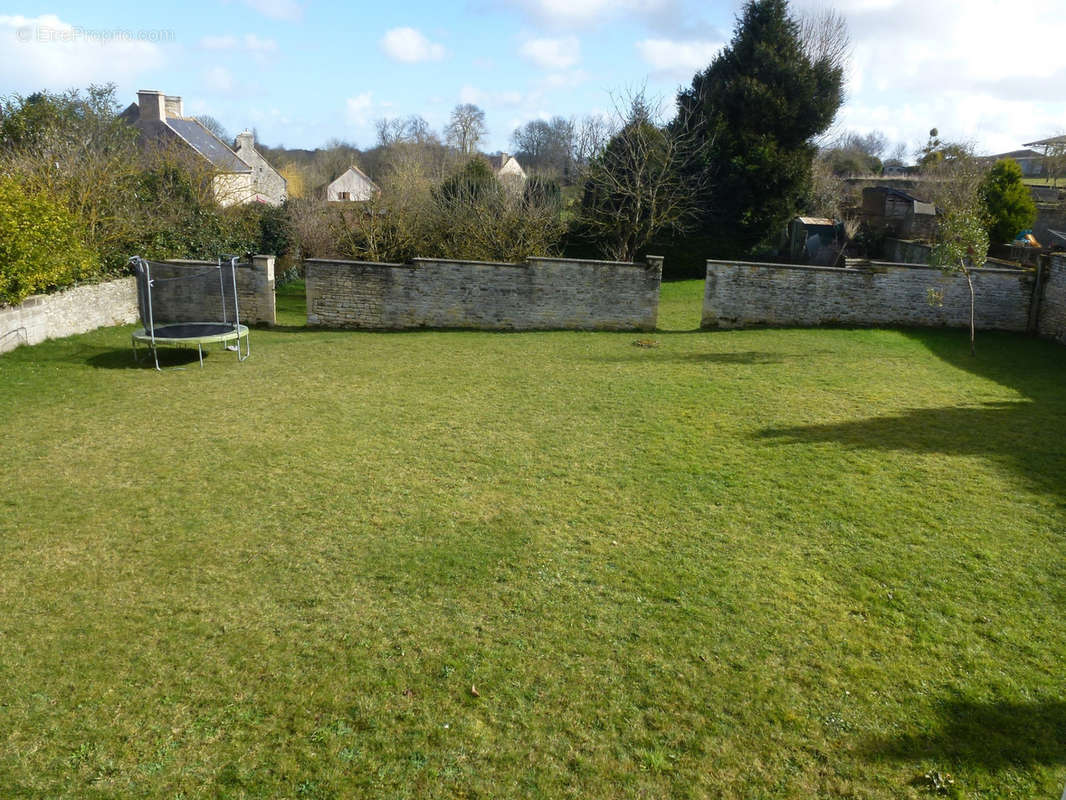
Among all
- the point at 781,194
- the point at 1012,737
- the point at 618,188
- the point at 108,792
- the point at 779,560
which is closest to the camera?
the point at 108,792

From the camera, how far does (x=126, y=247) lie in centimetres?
1662

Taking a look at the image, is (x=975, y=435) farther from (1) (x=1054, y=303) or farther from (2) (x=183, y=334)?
(2) (x=183, y=334)

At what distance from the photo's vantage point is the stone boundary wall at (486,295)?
640 inches

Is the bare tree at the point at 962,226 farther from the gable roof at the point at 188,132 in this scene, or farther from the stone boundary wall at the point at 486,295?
the gable roof at the point at 188,132

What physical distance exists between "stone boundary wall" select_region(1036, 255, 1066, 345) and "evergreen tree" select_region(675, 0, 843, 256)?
1059 centimetres

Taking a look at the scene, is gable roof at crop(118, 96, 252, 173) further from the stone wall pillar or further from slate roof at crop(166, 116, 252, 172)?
the stone wall pillar

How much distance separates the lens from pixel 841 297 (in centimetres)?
1644

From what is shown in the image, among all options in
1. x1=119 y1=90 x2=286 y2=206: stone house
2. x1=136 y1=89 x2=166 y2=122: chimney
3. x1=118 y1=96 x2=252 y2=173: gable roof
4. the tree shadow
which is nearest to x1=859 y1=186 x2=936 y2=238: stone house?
the tree shadow

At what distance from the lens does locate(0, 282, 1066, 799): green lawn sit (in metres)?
3.68

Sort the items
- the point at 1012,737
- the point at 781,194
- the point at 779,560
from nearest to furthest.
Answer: the point at 1012,737
the point at 779,560
the point at 781,194

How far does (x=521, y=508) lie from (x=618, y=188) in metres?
18.4

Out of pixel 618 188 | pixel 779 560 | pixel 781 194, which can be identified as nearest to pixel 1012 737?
pixel 779 560

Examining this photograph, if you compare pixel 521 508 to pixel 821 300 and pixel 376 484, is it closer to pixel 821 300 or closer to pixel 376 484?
pixel 376 484

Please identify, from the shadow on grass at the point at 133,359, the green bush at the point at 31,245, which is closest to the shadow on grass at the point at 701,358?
the shadow on grass at the point at 133,359
